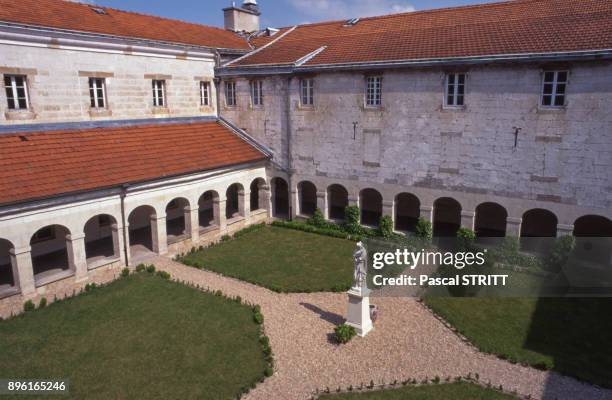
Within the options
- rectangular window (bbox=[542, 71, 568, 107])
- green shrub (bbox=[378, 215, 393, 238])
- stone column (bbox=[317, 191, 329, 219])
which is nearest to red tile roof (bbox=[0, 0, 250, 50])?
stone column (bbox=[317, 191, 329, 219])

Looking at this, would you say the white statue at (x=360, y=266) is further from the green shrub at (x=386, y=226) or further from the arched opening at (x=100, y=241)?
the arched opening at (x=100, y=241)

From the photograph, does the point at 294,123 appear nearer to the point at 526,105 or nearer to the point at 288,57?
the point at 288,57

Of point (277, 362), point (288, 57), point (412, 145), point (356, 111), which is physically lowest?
point (277, 362)

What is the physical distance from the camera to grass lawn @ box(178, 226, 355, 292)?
17.5 meters

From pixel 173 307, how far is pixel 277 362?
478 cm

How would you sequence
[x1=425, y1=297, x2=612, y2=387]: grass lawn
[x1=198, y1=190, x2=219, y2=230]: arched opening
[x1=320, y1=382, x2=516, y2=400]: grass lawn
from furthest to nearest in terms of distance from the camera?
[x1=198, y1=190, x2=219, y2=230]: arched opening, [x1=425, y1=297, x2=612, y2=387]: grass lawn, [x1=320, y1=382, x2=516, y2=400]: grass lawn

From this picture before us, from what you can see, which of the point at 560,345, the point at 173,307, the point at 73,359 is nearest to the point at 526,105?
the point at 560,345

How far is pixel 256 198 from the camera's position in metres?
28.4

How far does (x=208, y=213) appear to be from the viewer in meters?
25.9

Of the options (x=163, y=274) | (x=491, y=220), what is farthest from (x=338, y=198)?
(x=163, y=274)

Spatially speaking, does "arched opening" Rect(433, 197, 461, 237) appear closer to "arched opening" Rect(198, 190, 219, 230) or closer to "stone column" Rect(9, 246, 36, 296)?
"arched opening" Rect(198, 190, 219, 230)

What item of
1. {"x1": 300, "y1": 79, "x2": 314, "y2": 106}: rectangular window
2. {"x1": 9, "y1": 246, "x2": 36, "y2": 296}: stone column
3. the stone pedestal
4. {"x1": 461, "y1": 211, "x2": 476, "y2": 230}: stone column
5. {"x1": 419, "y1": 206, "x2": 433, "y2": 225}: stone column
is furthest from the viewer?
{"x1": 300, "y1": 79, "x2": 314, "y2": 106}: rectangular window

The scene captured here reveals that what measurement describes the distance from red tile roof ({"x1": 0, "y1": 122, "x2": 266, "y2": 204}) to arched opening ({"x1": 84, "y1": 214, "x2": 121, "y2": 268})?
208cm

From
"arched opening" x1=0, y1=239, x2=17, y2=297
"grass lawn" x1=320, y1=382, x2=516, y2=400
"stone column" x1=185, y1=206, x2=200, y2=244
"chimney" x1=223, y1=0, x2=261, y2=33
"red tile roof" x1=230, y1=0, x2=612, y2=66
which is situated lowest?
"grass lawn" x1=320, y1=382, x2=516, y2=400
